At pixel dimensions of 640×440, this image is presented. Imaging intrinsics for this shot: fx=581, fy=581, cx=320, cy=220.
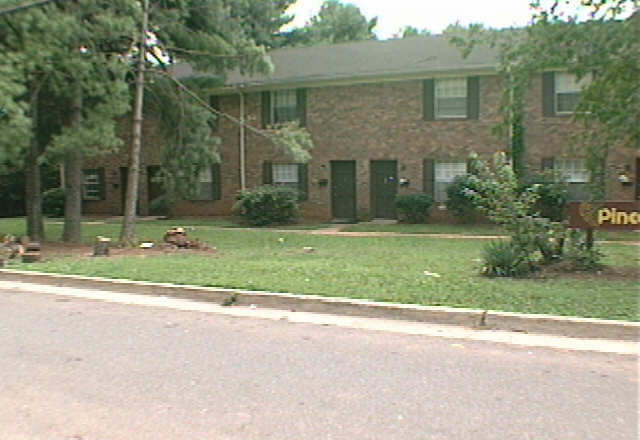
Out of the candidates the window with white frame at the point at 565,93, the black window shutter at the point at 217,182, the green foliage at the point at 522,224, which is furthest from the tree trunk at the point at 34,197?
the window with white frame at the point at 565,93

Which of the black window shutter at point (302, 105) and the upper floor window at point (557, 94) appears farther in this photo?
the black window shutter at point (302, 105)

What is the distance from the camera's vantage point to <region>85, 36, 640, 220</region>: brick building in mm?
17766

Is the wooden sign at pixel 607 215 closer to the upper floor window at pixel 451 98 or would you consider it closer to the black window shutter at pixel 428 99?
the upper floor window at pixel 451 98

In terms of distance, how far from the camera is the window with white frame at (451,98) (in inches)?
728

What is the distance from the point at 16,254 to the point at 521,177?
1372cm

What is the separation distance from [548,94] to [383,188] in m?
5.95

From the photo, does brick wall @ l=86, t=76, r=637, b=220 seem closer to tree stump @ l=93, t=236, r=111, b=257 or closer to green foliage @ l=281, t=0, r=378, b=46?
tree stump @ l=93, t=236, r=111, b=257

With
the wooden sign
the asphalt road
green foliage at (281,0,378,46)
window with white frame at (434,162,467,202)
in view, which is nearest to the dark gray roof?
window with white frame at (434,162,467,202)

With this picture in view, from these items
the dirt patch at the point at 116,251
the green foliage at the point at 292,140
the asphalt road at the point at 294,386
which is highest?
the green foliage at the point at 292,140

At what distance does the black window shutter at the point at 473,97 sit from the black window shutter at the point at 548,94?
6.32ft

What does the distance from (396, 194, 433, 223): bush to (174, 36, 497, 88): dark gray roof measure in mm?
3966

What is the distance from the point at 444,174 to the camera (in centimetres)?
1903

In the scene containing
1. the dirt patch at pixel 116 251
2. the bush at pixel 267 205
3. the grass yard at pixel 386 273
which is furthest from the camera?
the bush at pixel 267 205

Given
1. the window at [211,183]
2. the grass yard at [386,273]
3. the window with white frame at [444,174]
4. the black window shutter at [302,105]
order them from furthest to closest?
1. the window at [211,183]
2. the black window shutter at [302,105]
3. the window with white frame at [444,174]
4. the grass yard at [386,273]
